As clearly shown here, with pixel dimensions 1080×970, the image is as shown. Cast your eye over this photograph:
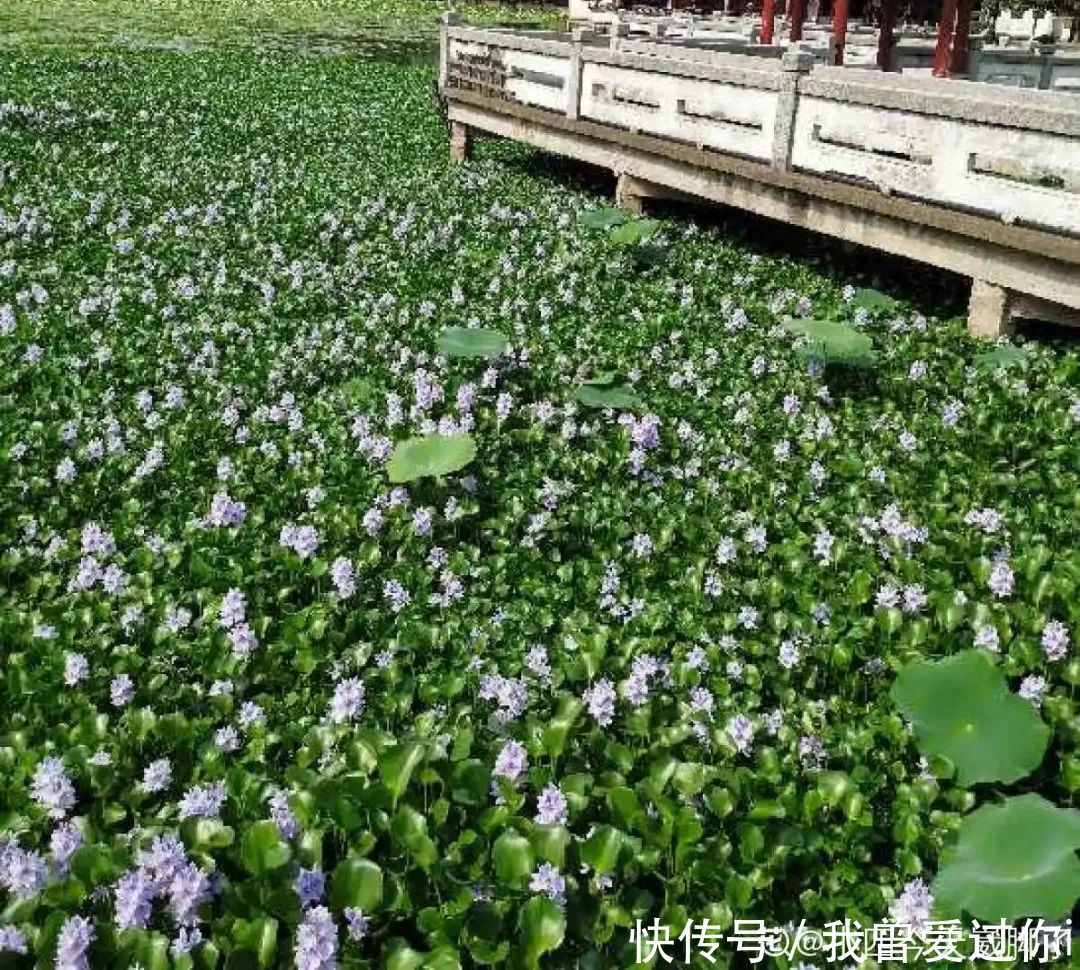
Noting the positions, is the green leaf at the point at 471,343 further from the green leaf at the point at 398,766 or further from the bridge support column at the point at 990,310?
the green leaf at the point at 398,766

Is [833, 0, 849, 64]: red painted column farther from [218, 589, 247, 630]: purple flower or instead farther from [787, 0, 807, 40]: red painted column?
[218, 589, 247, 630]: purple flower

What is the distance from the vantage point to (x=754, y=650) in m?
4.00

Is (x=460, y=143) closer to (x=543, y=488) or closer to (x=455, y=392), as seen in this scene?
(x=455, y=392)

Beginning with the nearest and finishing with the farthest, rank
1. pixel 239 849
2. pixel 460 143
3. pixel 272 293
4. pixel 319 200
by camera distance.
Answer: pixel 239 849
pixel 272 293
pixel 319 200
pixel 460 143

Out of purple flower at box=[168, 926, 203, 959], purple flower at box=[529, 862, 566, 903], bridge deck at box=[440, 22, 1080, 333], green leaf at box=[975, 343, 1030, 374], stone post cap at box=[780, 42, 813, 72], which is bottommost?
purple flower at box=[168, 926, 203, 959]

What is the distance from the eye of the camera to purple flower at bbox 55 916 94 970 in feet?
8.07

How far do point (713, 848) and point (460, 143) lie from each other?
1099cm

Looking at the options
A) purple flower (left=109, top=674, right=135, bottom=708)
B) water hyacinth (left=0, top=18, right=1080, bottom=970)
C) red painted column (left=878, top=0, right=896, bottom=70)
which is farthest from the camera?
red painted column (left=878, top=0, right=896, bottom=70)

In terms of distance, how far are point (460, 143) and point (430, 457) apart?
8652mm

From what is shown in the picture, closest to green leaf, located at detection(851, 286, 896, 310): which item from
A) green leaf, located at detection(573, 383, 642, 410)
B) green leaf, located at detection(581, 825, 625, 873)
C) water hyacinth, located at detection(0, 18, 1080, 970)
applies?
water hyacinth, located at detection(0, 18, 1080, 970)

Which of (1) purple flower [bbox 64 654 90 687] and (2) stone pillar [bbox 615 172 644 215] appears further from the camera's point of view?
(2) stone pillar [bbox 615 172 644 215]

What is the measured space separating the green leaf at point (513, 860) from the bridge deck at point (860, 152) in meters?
4.95

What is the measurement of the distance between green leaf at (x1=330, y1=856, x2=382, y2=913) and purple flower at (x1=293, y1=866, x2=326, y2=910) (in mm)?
41

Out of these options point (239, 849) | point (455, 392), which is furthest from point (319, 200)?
point (239, 849)
